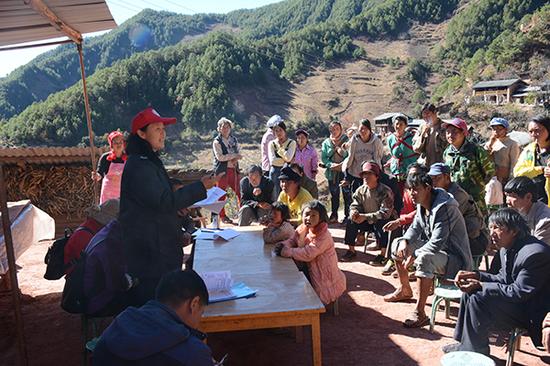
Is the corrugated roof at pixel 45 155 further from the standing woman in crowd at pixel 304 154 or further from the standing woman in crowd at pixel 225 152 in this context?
the standing woman in crowd at pixel 304 154

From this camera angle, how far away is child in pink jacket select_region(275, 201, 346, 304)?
3.64 m

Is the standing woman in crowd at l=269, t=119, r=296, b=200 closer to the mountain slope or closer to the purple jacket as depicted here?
the purple jacket

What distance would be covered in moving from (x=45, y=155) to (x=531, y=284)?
7.53 metres

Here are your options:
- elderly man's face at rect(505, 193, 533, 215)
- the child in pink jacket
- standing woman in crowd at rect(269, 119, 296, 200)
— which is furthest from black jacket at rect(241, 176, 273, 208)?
elderly man's face at rect(505, 193, 533, 215)

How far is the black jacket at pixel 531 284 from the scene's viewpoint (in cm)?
259

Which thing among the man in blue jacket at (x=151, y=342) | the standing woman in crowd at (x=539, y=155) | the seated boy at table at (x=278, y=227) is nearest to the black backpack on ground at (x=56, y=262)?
the seated boy at table at (x=278, y=227)

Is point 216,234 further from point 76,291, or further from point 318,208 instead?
point 76,291

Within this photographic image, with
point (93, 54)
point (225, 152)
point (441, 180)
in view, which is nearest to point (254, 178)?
point (225, 152)

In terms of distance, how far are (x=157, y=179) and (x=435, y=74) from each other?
2232 inches

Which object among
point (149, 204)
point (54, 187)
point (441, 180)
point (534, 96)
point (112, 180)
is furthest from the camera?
point (534, 96)

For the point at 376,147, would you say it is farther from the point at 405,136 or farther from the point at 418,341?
the point at 418,341

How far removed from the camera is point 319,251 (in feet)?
12.0

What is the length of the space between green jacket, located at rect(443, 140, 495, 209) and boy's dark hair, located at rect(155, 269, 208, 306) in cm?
346

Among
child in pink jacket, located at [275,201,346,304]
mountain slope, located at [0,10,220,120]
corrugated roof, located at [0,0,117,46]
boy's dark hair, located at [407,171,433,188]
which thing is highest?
mountain slope, located at [0,10,220,120]
